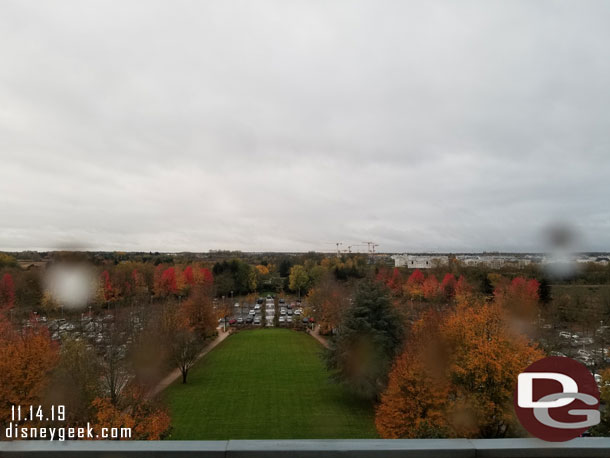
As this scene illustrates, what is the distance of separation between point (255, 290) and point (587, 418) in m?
59.7

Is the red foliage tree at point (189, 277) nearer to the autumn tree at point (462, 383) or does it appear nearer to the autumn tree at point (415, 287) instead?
the autumn tree at point (415, 287)

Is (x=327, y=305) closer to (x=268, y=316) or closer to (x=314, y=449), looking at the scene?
(x=268, y=316)

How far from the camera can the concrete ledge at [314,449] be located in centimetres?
203

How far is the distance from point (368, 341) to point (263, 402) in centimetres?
590

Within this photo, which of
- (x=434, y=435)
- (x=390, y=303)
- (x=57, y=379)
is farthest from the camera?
(x=390, y=303)

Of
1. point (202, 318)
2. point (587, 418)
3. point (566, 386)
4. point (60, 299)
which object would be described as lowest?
point (202, 318)

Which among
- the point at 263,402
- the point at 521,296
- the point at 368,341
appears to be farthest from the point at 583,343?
the point at 263,402

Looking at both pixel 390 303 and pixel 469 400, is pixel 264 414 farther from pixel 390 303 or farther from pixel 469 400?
pixel 469 400

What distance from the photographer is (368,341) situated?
17031mm

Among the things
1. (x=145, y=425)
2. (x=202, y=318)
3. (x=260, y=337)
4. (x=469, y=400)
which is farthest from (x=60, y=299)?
(x=469, y=400)

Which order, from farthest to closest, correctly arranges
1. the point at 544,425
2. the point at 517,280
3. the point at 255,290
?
the point at 255,290 < the point at 517,280 < the point at 544,425

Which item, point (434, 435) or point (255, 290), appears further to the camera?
point (255, 290)

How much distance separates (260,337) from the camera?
3391 cm

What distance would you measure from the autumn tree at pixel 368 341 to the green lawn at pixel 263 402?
1468mm
